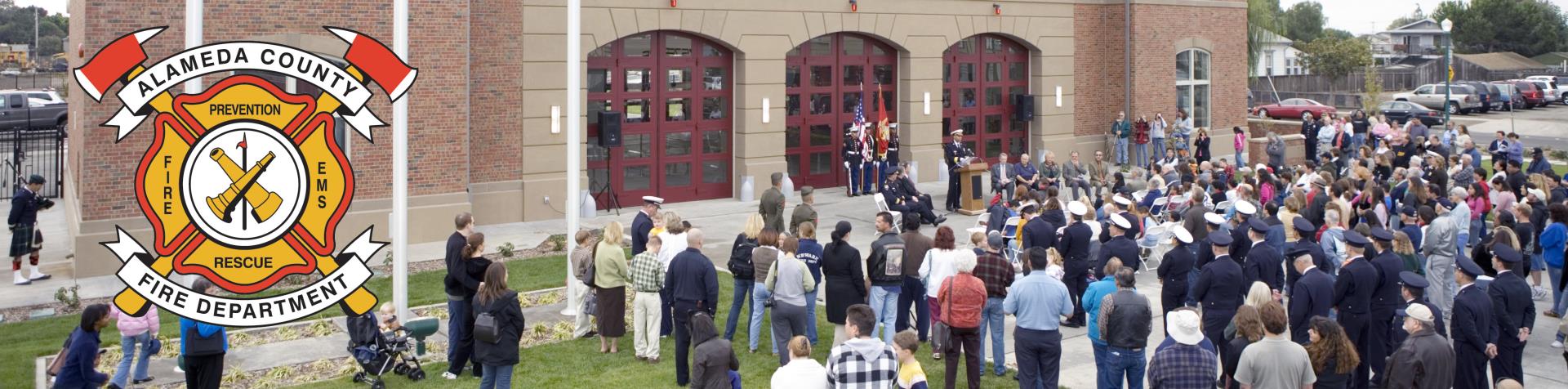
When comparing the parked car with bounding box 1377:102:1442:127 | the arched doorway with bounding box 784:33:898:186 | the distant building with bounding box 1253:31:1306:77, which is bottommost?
the arched doorway with bounding box 784:33:898:186

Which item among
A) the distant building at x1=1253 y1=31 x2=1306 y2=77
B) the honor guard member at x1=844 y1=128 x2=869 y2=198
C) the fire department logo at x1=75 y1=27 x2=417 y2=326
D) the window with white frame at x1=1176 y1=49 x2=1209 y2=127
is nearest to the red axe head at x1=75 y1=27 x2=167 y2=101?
the fire department logo at x1=75 y1=27 x2=417 y2=326

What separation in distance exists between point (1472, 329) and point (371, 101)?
1461 centimetres

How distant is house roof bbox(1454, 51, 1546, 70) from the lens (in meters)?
81.3

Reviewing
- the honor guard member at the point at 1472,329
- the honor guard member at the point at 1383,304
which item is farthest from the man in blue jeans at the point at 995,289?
the honor guard member at the point at 1472,329

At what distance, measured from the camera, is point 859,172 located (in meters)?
26.8

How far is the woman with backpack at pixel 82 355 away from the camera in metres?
9.98

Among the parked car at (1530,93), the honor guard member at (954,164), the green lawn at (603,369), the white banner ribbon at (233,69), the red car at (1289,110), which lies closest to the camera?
the white banner ribbon at (233,69)

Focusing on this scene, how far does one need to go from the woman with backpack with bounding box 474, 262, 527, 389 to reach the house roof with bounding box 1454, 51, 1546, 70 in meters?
81.4

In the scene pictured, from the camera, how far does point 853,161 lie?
87.2 feet

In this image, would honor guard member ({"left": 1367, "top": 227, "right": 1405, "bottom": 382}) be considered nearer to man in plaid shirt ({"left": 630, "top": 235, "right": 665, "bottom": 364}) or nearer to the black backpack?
the black backpack

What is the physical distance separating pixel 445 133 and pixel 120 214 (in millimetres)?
4748

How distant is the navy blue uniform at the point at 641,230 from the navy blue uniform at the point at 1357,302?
7002 millimetres

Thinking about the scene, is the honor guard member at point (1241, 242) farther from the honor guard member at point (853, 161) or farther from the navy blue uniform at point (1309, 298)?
the honor guard member at point (853, 161)

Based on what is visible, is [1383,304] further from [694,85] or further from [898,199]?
[694,85]
